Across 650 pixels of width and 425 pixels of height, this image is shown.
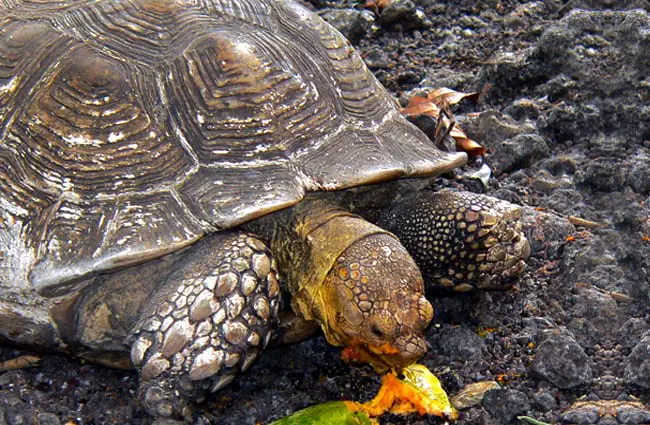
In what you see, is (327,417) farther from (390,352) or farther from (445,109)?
(445,109)

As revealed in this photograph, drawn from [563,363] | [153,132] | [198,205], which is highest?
[153,132]

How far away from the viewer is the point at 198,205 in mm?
2967

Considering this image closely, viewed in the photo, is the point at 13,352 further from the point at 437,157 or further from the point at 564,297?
the point at 564,297

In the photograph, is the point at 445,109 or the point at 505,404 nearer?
the point at 505,404

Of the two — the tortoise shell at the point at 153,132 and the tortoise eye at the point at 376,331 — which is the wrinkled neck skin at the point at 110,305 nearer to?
→ the tortoise shell at the point at 153,132

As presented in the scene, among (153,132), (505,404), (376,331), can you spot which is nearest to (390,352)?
(376,331)

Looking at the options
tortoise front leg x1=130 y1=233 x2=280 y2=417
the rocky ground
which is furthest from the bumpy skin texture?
the rocky ground

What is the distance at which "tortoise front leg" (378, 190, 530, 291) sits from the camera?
3.45m

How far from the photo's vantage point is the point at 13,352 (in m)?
3.43

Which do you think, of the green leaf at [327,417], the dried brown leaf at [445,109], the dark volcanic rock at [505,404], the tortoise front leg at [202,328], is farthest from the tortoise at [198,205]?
the dried brown leaf at [445,109]

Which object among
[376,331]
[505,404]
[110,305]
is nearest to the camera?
[376,331]

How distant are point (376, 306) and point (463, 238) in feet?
2.63

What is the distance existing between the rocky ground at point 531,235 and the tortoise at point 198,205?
0.71ft

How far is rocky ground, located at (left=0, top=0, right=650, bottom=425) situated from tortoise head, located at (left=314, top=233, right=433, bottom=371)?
1.12ft
